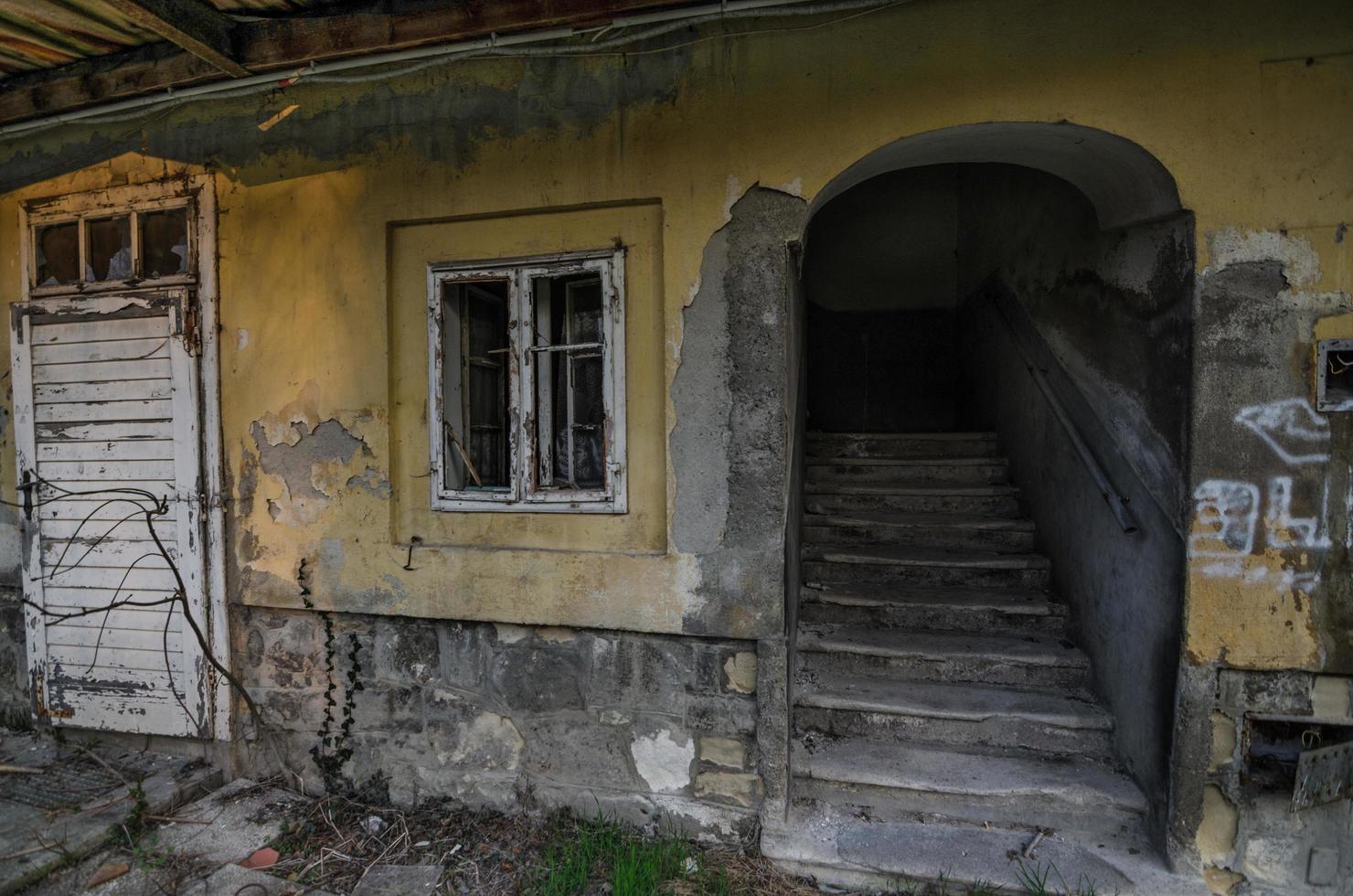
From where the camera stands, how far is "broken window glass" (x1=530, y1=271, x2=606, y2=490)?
3.35 metres

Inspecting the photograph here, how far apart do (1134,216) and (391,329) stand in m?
3.63

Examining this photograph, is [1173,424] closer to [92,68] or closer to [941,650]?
[941,650]

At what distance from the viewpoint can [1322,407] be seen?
2.52m

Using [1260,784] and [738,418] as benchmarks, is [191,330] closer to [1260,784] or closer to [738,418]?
[738,418]

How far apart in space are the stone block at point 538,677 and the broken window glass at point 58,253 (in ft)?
11.3

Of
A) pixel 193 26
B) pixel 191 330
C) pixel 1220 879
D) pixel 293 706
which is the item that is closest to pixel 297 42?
pixel 193 26

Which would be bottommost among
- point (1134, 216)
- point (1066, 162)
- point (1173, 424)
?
point (1173, 424)

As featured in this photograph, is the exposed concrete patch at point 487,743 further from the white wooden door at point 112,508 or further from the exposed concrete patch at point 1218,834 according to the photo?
the exposed concrete patch at point 1218,834

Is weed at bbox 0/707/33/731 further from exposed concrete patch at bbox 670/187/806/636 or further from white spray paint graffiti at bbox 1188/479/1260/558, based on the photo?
white spray paint graffiti at bbox 1188/479/1260/558

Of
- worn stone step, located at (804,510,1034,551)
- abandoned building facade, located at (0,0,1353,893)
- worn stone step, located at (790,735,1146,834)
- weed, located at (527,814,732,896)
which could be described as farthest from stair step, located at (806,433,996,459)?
weed, located at (527,814,732,896)

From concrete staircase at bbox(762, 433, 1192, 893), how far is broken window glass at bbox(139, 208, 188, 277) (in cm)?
412

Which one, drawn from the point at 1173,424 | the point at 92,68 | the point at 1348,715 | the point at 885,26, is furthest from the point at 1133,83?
the point at 92,68

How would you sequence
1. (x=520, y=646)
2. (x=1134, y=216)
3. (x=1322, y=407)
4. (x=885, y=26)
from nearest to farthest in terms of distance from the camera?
(x=1322, y=407) < (x=885, y=26) < (x=1134, y=216) < (x=520, y=646)

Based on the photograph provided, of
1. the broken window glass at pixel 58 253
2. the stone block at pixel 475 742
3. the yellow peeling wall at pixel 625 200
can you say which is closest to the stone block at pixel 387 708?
the stone block at pixel 475 742
